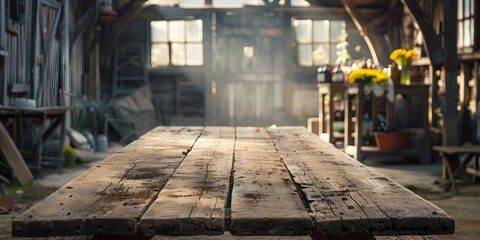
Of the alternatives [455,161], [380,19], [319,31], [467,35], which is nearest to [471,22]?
[467,35]

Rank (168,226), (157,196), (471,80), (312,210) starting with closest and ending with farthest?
(168,226), (312,210), (157,196), (471,80)

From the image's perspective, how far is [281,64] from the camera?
16344mm

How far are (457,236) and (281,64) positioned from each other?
10770 millimetres

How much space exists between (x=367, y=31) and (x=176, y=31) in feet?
13.9

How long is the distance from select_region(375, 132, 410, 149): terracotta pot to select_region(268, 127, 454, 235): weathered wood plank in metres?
6.94

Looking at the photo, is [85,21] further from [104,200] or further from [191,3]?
[104,200]

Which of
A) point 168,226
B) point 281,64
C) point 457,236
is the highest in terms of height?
point 281,64

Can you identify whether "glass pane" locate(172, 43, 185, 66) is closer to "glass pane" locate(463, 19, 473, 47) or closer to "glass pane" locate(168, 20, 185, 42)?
"glass pane" locate(168, 20, 185, 42)

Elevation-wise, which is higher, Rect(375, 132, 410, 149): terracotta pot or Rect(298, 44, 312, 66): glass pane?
Rect(298, 44, 312, 66): glass pane

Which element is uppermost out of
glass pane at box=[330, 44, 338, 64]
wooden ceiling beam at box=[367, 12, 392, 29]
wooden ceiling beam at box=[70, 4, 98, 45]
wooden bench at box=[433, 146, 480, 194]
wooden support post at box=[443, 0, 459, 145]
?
wooden ceiling beam at box=[367, 12, 392, 29]

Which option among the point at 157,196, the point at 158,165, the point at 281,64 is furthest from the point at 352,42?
the point at 157,196

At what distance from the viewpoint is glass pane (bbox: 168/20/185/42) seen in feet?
54.1

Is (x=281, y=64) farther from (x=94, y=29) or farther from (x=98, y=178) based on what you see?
(x=98, y=178)

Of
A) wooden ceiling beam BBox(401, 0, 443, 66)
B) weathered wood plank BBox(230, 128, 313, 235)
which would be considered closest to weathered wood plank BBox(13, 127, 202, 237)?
weathered wood plank BBox(230, 128, 313, 235)
